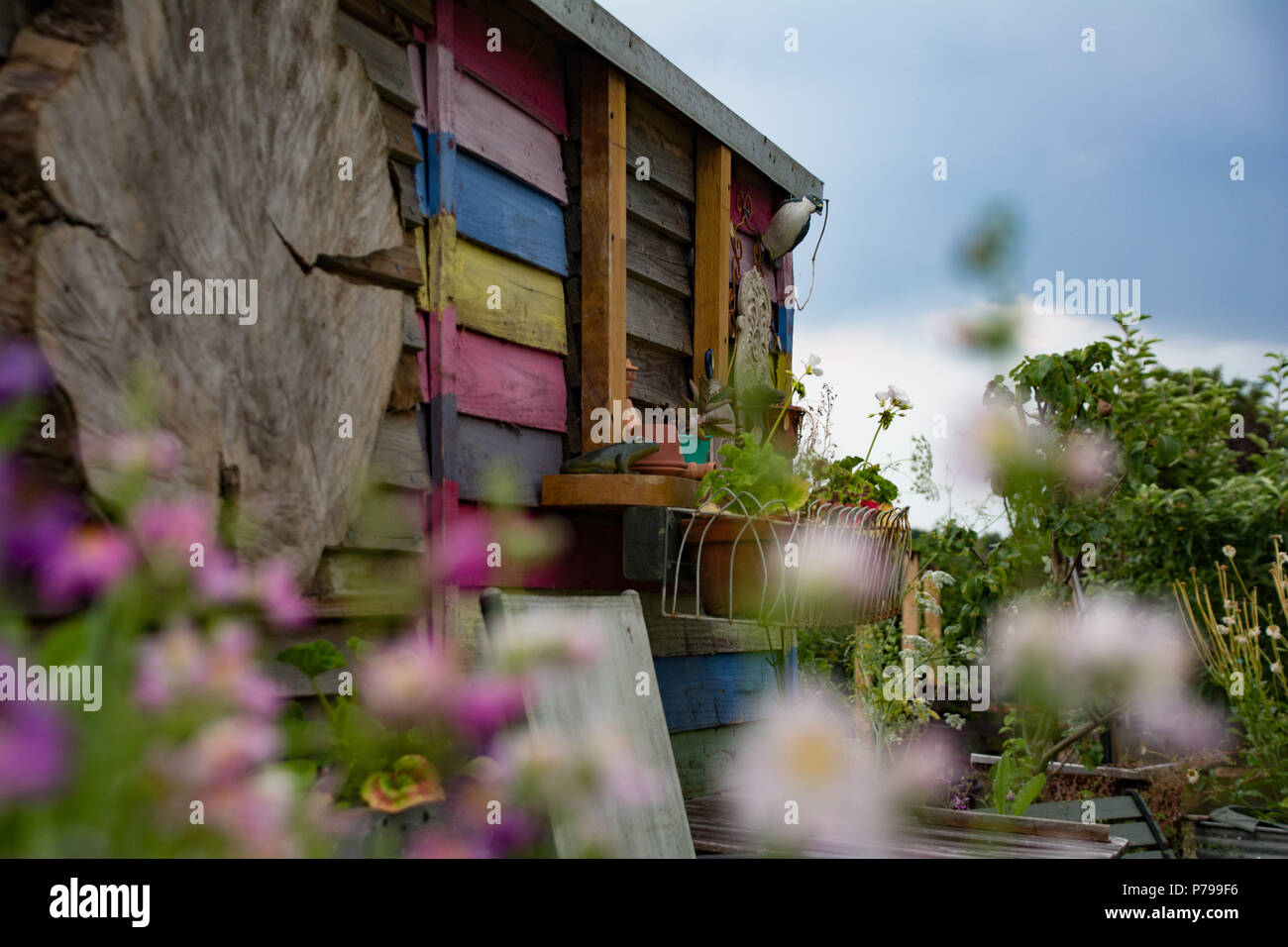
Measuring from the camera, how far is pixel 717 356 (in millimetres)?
3207

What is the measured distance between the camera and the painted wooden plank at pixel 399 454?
190 cm

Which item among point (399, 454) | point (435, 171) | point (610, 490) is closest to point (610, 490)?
point (610, 490)

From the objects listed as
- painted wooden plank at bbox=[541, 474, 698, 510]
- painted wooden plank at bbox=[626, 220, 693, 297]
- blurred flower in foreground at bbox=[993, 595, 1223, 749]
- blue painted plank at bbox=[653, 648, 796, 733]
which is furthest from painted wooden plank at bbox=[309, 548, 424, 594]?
blurred flower in foreground at bbox=[993, 595, 1223, 749]

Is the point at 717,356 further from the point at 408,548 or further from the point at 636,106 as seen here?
A: the point at 408,548

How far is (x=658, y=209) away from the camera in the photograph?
3.04 metres

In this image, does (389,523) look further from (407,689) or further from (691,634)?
(691,634)

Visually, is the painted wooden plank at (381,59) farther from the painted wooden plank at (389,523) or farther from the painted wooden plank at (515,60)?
the painted wooden plank at (389,523)

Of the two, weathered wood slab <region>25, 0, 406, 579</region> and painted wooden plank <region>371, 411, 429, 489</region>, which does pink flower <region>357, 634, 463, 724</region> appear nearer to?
weathered wood slab <region>25, 0, 406, 579</region>

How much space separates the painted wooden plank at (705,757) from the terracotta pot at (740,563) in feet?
1.77

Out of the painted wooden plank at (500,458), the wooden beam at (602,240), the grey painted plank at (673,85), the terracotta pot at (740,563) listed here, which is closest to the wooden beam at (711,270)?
the grey painted plank at (673,85)

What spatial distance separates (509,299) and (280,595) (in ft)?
3.23
